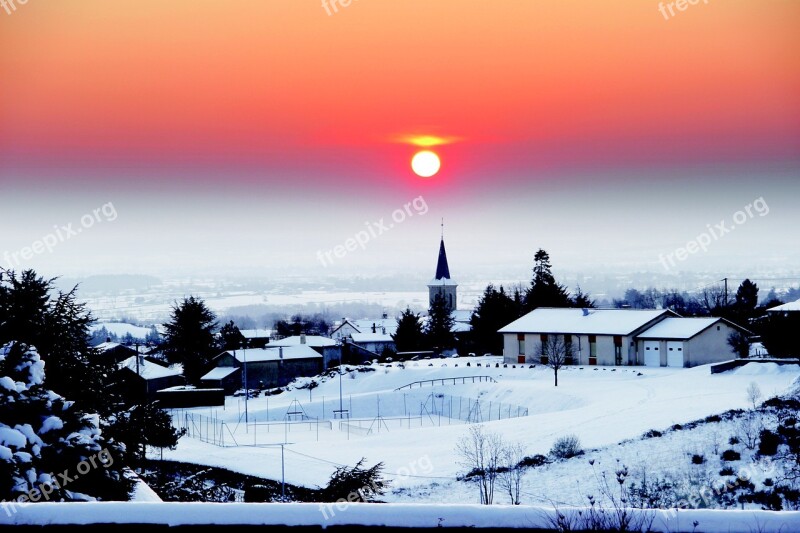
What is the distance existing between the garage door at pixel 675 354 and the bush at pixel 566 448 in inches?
1227

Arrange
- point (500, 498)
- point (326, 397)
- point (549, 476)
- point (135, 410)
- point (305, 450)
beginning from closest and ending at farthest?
point (135, 410), point (500, 498), point (549, 476), point (305, 450), point (326, 397)

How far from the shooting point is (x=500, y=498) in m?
20.9

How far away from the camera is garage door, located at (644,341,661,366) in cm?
5566

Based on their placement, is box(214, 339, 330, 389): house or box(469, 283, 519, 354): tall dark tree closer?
box(214, 339, 330, 389): house

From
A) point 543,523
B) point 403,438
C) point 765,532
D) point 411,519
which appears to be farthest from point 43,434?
point 403,438

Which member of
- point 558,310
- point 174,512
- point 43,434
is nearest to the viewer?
point 174,512

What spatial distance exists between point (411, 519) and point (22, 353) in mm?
8438

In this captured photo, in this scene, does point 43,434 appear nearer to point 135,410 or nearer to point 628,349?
point 135,410

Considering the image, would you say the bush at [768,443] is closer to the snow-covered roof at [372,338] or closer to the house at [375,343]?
the house at [375,343]

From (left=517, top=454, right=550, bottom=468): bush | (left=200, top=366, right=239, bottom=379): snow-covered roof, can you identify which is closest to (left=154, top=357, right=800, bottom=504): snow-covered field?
(left=517, top=454, right=550, bottom=468): bush

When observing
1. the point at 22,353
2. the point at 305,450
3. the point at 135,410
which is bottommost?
the point at 305,450

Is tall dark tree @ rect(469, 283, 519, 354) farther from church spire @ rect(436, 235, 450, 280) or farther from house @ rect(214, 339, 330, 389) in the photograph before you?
church spire @ rect(436, 235, 450, 280)

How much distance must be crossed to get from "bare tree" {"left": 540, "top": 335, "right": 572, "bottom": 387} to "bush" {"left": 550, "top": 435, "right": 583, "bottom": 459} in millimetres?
29472

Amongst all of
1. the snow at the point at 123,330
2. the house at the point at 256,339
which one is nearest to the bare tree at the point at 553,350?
the house at the point at 256,339
